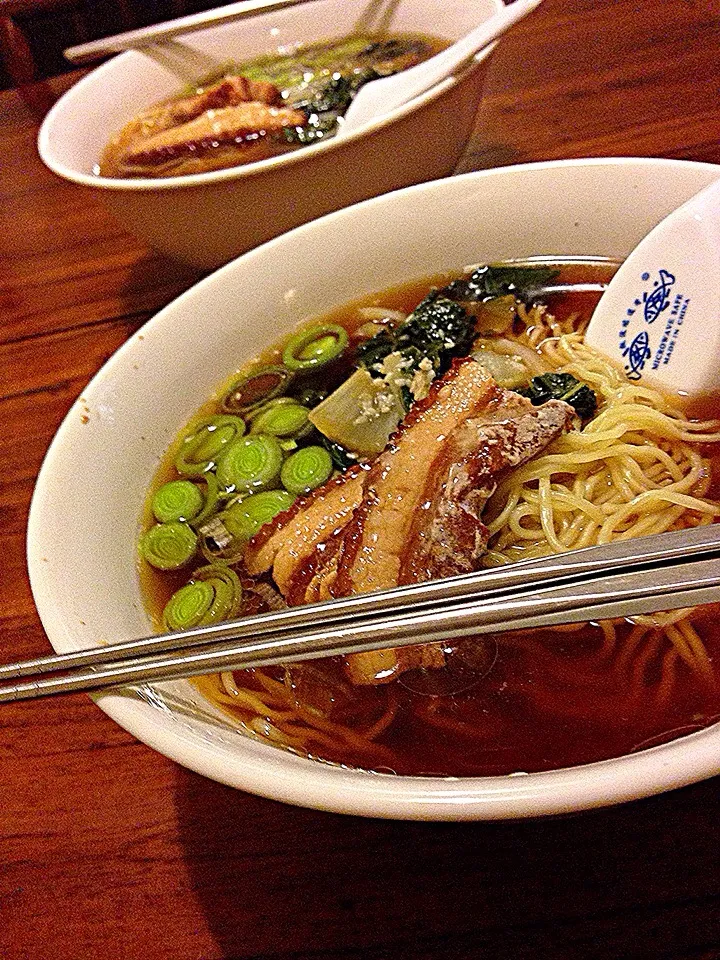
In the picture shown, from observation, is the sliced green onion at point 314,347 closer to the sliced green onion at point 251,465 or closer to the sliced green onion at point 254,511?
the sliced green onion at point 251,465

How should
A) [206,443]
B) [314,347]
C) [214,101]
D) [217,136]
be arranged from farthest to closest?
[214,101] → [217,136] → [314,347] → [206,443]

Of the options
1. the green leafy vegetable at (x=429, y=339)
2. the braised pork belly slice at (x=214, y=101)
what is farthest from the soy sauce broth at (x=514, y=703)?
the braised pork belly slice at (x=214, y=101)

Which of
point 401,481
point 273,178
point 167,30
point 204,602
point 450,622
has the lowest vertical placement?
point 204,602

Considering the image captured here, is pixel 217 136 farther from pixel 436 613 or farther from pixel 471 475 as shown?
pixel 436 613

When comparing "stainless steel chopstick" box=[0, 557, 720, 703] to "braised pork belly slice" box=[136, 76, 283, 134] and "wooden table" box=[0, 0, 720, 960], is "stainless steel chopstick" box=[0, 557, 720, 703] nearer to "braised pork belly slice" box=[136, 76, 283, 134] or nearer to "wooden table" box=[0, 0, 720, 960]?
"wooden table" box=[0, 0, 720, 960]

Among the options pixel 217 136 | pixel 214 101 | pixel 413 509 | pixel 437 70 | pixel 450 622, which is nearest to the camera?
pixel 450 622

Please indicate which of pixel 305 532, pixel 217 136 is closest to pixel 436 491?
pixel 305 532
